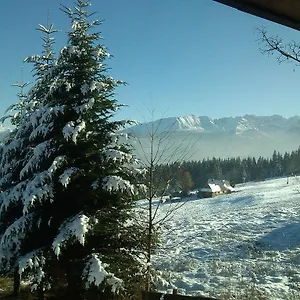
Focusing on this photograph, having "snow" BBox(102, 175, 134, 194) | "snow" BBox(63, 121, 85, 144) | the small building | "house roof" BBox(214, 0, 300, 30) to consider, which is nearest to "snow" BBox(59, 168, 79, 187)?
"snow" BBox(63, 121, 85, 144)

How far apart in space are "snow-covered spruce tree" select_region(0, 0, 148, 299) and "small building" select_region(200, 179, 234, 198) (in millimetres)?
61128

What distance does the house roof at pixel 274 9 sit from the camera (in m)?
1.41

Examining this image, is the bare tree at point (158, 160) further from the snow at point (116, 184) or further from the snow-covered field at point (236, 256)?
the snow-covered field at point (236, 256)

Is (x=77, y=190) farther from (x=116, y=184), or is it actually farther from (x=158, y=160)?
(x=158, y=160)

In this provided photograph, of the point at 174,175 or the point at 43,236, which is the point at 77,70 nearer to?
the point at 174,175

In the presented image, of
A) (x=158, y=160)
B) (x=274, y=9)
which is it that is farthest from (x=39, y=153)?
(x=274, y=9)

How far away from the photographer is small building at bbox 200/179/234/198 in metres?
69.9

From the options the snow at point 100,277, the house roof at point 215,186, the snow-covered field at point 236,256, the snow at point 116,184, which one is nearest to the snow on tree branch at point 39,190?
the snow at point 116,184

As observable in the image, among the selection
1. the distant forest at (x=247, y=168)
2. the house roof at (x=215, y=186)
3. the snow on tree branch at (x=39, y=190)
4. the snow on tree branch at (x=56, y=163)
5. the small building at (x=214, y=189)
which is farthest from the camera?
the distant forest at (x=247, y=168)

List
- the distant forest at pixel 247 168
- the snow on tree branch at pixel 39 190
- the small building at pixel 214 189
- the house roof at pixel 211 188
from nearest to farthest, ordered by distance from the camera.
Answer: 1. the snow on tree branch at pixel 39 190
2. the small building at pixel 214 189
3. the house roof at pixel 211 188
4. the distant forest at pixel 247 168

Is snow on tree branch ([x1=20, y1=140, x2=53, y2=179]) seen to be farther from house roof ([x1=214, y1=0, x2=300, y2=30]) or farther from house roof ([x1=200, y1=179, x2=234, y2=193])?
house roof ([x1=200, y1=179, x2=234, y2=193])

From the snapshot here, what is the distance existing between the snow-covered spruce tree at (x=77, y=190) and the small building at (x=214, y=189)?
201 ft

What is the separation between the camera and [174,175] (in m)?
9.95

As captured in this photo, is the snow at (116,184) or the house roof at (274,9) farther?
the snow at (116,184)
